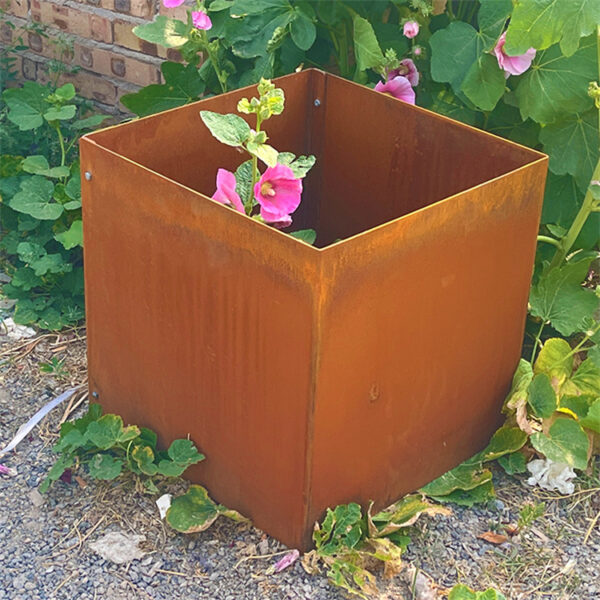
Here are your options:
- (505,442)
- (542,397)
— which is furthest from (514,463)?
(542,397)

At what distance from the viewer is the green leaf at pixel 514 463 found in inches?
89.4

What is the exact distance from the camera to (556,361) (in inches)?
91.4

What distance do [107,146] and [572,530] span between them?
1.16m

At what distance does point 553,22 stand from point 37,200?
54.5 inches

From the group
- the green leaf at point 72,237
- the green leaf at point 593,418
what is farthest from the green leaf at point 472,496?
the green leaf at point 72,237

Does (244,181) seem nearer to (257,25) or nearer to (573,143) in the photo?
(257,25)

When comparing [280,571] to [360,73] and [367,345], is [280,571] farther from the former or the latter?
[360,73]

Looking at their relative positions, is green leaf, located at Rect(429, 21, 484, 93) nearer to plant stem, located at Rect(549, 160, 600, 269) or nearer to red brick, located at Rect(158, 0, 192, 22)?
plant stem, located at Rect(549, 160, 600, 269)

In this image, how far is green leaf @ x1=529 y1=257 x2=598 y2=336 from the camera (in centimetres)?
233

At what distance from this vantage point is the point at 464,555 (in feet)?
6.80

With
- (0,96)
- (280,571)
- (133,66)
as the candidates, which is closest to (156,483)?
(280,571)

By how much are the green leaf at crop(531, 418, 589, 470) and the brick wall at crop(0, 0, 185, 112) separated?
152 centimetres

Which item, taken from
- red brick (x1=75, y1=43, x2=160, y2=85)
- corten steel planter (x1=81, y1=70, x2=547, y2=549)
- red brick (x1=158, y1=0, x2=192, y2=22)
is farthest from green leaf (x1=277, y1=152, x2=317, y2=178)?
red brick (x1=75, y1=43, x2=160, y2=85)

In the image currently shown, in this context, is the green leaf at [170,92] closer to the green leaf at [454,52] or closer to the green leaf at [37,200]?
the green leaf at [37,200]
